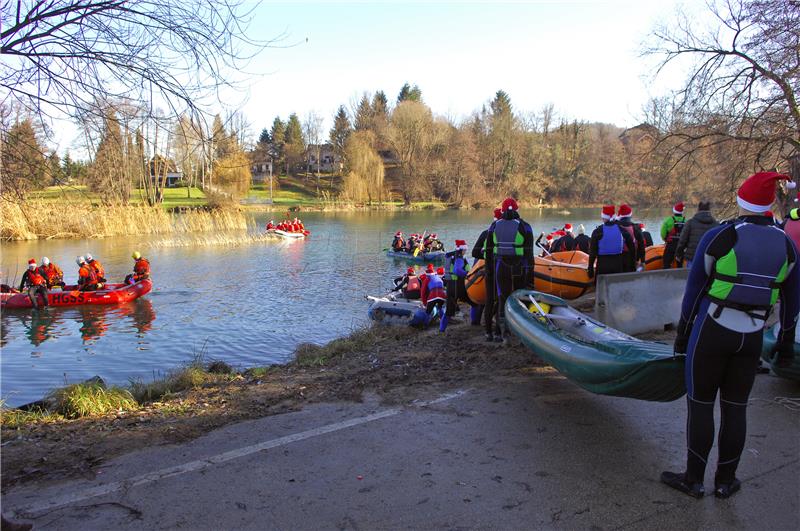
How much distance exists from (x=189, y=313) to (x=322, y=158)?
77268 millimetres

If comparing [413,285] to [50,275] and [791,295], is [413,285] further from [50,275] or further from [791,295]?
[791,295]

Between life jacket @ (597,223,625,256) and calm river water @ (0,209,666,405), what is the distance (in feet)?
21.0

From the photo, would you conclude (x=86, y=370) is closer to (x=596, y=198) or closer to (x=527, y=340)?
(x=527, y=340)

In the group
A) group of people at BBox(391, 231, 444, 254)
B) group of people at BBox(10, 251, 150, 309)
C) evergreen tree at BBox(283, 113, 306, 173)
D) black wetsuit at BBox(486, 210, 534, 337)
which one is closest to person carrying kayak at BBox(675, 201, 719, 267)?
black wetsuit at BBox(486, 210, 534, 337)

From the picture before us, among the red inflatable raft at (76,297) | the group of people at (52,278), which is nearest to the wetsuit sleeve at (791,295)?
the red inflatable raft at (76,297)

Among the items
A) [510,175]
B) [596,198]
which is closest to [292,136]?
[510,175]

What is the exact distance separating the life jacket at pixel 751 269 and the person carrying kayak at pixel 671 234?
275 inches

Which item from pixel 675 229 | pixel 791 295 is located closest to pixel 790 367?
pixel 791 295

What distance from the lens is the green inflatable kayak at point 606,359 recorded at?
3.47m

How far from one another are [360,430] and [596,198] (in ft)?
211

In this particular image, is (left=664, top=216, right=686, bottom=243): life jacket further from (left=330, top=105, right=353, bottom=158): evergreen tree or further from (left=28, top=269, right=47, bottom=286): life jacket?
(left=330, top=105, right=353, bottom=158): evergreen tree

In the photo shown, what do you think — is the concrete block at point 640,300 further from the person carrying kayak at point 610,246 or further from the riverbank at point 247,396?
the riverbank at point 247,396

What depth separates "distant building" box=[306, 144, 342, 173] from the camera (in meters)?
87.6

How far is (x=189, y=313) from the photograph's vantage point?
16.1 meters
